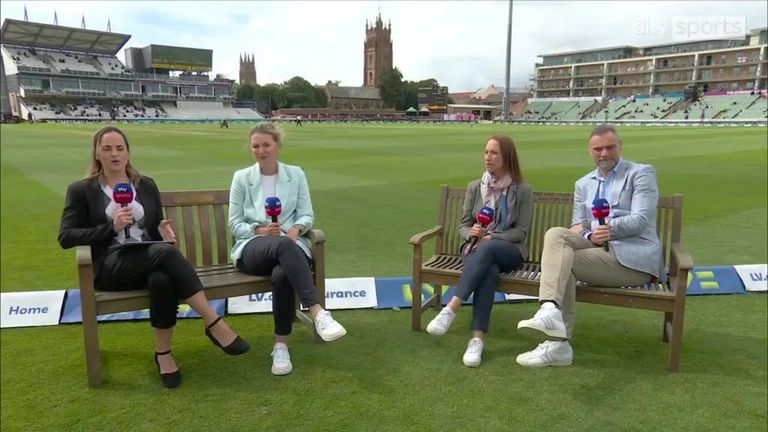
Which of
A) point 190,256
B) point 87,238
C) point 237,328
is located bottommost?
point 237,328

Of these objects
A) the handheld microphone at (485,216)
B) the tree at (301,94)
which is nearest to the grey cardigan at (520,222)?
the handheld microphone at (485,216)

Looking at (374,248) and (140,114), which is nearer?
(374,248)

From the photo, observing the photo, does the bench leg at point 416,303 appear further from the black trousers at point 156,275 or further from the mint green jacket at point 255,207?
the black trousers at point 156,275

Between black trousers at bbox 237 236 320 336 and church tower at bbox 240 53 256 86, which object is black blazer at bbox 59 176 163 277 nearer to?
black trousers at bbox 237 236 320 336

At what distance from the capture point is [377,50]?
158 meters

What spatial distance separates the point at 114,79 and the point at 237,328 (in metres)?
103

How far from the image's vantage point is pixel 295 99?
117 m

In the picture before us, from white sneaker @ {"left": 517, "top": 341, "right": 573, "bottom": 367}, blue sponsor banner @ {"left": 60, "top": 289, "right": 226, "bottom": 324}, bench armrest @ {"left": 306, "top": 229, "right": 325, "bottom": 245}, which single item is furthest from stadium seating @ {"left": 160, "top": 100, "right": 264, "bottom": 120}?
white sneaker @ {"left": 517, "top": 341, "right": 573, "bottom": 367}

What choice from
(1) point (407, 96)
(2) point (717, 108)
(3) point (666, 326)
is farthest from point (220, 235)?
(1) point (407, 96)

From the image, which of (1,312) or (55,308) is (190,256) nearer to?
(55,308)

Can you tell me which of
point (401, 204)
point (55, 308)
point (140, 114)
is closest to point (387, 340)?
point (55, 308)

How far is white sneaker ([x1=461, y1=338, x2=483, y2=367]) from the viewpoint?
12.8 feet

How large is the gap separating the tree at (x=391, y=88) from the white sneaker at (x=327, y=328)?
12862 cm

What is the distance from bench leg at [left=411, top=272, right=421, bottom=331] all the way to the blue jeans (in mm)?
422
